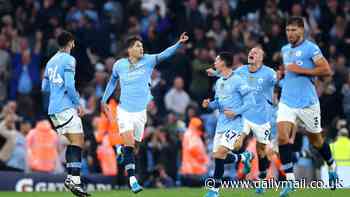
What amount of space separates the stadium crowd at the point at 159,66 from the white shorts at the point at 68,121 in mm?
7383

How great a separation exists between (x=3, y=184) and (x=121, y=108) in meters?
6.52

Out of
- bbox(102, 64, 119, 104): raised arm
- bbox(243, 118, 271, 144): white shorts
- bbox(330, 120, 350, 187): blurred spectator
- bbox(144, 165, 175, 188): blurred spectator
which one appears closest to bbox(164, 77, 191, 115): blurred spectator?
bbox(144, 165, 175, 188): blurred spectator

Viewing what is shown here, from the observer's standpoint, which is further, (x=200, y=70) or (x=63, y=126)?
(x=200, y=70)

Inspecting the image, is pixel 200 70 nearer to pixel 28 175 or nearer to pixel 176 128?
pixel 176 128

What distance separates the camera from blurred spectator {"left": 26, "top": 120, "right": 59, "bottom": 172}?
85.7 feet

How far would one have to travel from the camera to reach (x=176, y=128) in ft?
92.5

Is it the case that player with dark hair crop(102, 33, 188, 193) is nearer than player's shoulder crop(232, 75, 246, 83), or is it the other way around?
player's shoulder crop(232, 75, 246, 83)

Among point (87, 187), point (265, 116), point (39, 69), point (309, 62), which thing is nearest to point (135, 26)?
point (39, 69)

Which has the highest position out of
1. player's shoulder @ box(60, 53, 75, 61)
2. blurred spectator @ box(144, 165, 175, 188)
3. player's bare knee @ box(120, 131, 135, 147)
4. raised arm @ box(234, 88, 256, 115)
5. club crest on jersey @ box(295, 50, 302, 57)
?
player's shoulder @ box(60, 53, 75, 61)

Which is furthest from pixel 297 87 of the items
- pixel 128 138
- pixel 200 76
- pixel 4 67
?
pixel 4 67

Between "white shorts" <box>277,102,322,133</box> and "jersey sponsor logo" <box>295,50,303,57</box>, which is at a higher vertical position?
"jersey sponsor logo" <box>295,50,303,57</box>

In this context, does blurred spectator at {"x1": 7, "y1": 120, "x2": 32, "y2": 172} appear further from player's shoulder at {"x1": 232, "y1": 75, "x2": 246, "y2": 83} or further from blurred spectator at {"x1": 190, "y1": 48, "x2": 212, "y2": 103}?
player's shoulder at {"x1": 232, "y1": 75, "x2": 246, "y2": 83}

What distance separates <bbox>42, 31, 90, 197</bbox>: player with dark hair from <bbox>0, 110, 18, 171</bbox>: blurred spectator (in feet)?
24.3

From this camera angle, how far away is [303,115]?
17.9 m
